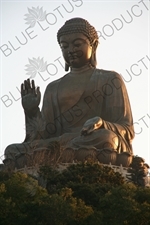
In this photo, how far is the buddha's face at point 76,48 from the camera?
21406 millimetres

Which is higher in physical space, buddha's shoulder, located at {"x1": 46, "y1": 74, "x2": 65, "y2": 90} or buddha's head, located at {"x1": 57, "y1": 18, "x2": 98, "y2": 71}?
buddha's head, located at {"x1": 57, "y1": 18, "x2": 98, "y2": 71}

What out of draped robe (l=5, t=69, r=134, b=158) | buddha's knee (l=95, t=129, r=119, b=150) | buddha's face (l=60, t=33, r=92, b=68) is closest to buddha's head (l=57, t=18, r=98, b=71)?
buddha's face (l=60, t=33, r=92, b=68)

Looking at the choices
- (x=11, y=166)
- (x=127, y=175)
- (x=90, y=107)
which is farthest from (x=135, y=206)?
(x=90, y=107)

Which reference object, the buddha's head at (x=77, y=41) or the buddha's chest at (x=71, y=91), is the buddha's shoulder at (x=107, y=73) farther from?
the buddha's head at (x=77, y=41)

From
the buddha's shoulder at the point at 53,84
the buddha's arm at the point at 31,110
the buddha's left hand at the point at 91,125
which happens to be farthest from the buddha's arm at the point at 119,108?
the buddha's arm at the point at 31,110

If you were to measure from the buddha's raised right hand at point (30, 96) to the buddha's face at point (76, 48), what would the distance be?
210 cm

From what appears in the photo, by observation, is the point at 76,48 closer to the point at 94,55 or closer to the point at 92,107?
the point at 94,55

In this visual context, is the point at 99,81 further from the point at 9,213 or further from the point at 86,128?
the point at 9,213

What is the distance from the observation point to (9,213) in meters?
12.8

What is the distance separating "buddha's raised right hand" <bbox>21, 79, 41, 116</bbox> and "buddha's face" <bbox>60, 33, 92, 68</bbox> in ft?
6.89

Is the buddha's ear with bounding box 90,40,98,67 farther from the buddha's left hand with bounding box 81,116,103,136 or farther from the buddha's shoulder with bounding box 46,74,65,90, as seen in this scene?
the buddha's left hand with bounding box 81,116,103,136

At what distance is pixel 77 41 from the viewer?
2142 centimetres

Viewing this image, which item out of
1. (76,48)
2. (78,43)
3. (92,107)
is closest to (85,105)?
(92,107)

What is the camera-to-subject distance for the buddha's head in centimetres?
2142
